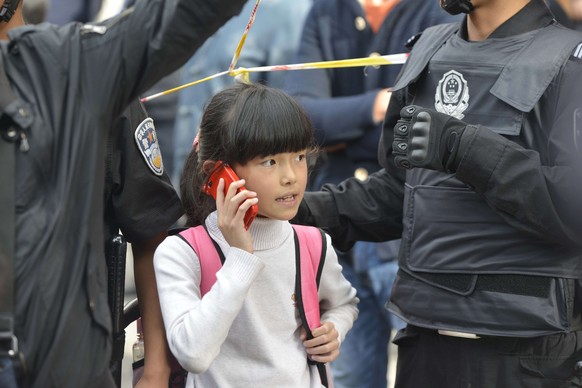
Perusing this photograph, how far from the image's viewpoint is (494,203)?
2.98 meters

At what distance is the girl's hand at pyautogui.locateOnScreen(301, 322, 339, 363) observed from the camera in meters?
2.95

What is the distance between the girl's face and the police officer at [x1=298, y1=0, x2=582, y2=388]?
33cm

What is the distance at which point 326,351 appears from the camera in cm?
296

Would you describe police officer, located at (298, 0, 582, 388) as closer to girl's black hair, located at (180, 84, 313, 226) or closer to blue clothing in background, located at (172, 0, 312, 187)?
girl's black hair, located at (180, 84, 313, 226)

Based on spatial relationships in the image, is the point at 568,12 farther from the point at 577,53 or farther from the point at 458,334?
the point at 458,334

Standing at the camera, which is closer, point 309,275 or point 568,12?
point 309,275

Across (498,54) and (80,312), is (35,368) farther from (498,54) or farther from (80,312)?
(498,54)

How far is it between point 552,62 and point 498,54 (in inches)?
6.7

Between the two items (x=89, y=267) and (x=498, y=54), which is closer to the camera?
(x=89, y=267)

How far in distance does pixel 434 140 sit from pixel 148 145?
0.75 meters

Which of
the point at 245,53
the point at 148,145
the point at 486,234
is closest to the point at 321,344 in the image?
the point at 486,234

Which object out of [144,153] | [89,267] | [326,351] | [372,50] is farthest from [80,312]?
[372,50]

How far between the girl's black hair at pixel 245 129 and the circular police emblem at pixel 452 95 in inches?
16.1

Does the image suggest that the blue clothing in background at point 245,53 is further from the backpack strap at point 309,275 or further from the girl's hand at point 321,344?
the girl's hand at point 321,344
